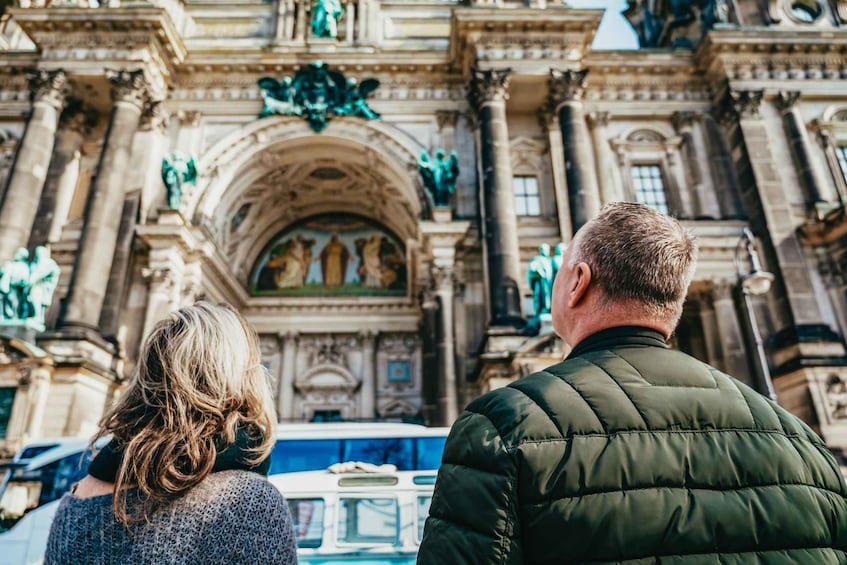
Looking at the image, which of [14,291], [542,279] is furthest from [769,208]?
[14,291]

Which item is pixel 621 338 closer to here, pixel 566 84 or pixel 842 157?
pixel 566 84

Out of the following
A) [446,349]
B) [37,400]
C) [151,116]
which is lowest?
[37,400]

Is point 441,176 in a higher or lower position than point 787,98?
lower

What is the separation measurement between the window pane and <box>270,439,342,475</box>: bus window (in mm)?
1184

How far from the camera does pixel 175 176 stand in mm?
17875

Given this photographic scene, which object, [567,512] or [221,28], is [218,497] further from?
[221,28]

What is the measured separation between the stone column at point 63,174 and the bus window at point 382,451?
576 inches

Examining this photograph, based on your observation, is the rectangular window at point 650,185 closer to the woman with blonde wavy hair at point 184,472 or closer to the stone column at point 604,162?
the stone column at point 604,162

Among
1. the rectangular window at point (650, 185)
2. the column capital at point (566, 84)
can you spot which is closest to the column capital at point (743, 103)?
the rectangular window at point (650, 185)

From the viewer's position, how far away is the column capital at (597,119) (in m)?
20.6

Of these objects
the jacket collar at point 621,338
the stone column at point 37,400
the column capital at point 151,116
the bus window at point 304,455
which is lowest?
the jacket collar at point 621,338

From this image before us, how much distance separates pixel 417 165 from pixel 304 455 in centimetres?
1284

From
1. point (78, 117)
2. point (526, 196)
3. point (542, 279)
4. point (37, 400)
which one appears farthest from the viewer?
point (526, 196)

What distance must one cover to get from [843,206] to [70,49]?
986 inches
